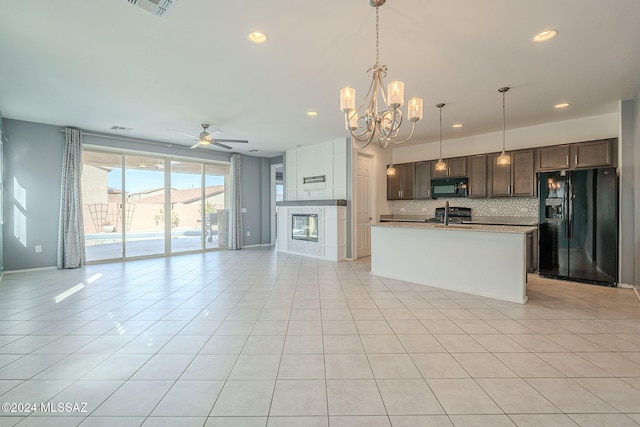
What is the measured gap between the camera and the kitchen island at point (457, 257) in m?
3.56

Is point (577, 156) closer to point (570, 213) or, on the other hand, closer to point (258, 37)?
point (570, 213)

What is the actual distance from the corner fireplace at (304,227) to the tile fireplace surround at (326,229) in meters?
0.08

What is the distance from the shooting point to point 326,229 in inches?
255

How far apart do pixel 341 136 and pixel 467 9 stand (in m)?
4.13

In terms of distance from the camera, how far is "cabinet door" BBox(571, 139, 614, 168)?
4.54 m

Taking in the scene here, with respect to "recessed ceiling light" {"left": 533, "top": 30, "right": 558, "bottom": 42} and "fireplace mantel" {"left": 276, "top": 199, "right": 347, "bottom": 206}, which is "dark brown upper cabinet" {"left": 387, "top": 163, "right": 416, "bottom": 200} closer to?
"fireplace mantel" {"left": 276, "top": 199, "right": 347, "bottom": 206}

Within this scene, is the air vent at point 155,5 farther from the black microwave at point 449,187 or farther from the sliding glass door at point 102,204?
the black microwave at point 449,187

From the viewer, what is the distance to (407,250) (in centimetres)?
454

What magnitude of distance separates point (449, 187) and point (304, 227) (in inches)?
140

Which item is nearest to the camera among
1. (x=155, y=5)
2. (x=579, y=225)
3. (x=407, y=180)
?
(x=155, y=5)

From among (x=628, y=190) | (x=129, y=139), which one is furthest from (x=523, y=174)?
(x=129, y=139)

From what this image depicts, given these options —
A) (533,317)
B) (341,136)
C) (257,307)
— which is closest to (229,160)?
(341,136)

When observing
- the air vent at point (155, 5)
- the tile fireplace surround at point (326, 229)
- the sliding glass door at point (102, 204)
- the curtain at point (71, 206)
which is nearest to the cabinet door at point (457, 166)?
the tile fireplace surround at point (326, 229)

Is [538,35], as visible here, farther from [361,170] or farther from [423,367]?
[361,170]
